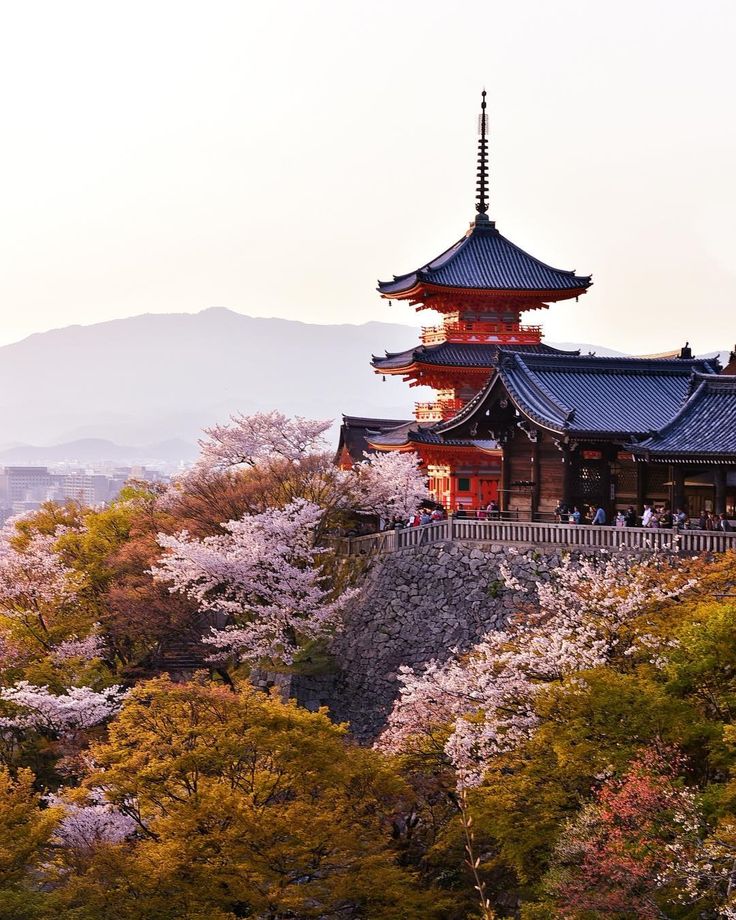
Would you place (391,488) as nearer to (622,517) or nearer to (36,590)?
(622,517)

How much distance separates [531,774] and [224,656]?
19.4m

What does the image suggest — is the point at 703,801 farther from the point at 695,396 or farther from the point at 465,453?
the point at 465,453

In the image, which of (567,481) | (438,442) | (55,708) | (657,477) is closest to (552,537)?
(567,481)

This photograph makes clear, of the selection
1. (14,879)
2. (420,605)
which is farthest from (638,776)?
(420,605)

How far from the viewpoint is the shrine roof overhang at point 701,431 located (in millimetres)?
40125

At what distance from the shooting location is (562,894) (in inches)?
993

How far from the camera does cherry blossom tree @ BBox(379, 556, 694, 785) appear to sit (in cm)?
3012

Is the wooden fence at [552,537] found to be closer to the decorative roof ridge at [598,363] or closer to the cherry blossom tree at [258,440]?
the decorative roof ridge at [598,363]

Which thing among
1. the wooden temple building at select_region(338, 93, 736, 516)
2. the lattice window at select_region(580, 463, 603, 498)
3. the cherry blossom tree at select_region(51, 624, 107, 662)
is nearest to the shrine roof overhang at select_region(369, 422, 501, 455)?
the wooden temple building at select_region(338, 93, 736, 516)

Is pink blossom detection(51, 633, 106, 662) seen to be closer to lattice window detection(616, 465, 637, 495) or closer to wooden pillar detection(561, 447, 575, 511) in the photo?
wooden pillar detection(561, 447, 575, 511)

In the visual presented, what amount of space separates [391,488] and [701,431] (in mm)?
12484

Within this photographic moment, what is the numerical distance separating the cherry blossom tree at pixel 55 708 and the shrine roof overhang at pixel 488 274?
22.2 m

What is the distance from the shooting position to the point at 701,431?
41344 mm

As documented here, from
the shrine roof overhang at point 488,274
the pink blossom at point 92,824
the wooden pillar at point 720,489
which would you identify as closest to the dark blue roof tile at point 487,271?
the shrine roof overhang at point 488,274
